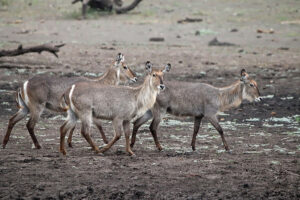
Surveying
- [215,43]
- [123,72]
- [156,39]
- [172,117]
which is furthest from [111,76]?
[156,39]

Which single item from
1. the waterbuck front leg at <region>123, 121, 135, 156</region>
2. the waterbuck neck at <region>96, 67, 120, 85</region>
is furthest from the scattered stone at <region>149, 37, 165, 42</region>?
the waterbuck front leg at <region>123, 121, 135, 156</region>

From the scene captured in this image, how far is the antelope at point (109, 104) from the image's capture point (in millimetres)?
7848

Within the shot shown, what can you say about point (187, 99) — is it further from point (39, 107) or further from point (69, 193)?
point (69, 193)

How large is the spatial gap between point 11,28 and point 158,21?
5028mm

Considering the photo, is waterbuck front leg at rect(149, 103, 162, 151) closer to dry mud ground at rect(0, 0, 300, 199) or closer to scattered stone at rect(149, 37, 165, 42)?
dry mud ground at rect(0, 0, 300, 199)

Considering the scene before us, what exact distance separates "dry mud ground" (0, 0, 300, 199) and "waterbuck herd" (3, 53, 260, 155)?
34 cm

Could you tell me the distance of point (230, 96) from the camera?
30.9 feet

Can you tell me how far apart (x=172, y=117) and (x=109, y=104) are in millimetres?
3627

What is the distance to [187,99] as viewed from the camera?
8961 mm

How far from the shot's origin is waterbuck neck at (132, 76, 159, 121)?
27.1ft

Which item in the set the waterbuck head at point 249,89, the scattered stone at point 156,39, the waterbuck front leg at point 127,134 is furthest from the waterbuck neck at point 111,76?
the scattered stone at point 156,39

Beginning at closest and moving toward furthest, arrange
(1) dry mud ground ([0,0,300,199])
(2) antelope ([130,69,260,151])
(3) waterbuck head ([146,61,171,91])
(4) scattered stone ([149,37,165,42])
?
1. (1) dry mud ground ([0,0,300,199])
2. (3) waterbuck head ([146,61,171,91])
3. (2) antelope ([130,69,260,151])
4. (4) scattered stone ([149,37,165,42])

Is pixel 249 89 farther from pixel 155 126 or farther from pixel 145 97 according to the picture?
pixel 145 97

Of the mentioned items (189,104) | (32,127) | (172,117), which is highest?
(189,104)
